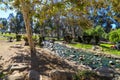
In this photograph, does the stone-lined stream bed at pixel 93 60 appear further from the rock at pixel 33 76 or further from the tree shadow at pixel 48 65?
the rock at pixel 33 76

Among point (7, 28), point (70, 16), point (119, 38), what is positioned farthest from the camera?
point (7, 28)

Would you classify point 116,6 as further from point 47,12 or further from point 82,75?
point 47,12

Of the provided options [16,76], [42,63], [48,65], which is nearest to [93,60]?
[42,63]

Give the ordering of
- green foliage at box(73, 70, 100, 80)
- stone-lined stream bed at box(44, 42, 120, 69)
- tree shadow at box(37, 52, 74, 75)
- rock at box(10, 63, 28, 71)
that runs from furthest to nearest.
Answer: stone-lined stream bed at box(44, 42, 120, 69)
tree shadow at box(37, 52, 74, 75)
rock at box(10, 63, 28, 71)
green foliage at box(73, 70, 100, 80)

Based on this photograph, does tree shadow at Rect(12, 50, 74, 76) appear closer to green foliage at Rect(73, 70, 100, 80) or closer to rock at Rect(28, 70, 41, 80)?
rock at Rect(28, 70, 41, 80)

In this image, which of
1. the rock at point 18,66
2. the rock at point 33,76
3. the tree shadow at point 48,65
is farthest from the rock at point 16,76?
the tree shadow at point 48,65

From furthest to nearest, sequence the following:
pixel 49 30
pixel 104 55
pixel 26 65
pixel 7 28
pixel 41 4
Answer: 1. pixel 7 28
2. pixel 49 30
3. pixel 104 55
4. pixel 41 4
5. pixel 26 65

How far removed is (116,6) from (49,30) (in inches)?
3032

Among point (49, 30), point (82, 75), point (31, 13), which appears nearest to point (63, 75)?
point (82, 75)

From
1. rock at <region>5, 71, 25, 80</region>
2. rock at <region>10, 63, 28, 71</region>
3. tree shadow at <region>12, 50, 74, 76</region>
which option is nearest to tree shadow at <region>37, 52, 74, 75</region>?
tree shadow at <region>12, 50, 74, 76</region>

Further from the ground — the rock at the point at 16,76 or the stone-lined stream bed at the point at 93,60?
the rock at the point at 16,76

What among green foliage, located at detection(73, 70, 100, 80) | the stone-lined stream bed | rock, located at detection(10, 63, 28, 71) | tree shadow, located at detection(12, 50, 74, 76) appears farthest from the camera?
the stone-lined stream bed

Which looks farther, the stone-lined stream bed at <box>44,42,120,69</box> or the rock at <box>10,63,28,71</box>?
the stone-lined stream bed at <box>44,42,120,69</box>

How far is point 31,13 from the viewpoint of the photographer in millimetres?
20250
